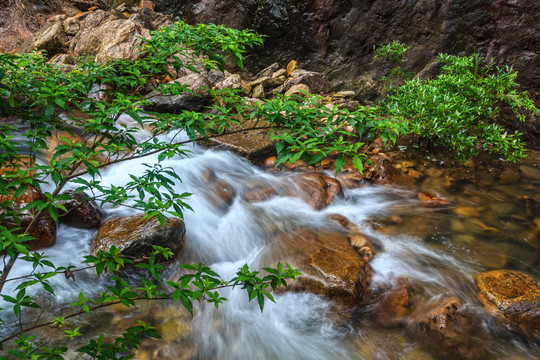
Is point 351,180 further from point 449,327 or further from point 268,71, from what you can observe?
point 268,71

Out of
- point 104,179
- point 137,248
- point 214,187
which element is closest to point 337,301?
point 137,248

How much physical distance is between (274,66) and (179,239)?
9.45 m

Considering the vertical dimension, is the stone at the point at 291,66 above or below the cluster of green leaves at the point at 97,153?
above

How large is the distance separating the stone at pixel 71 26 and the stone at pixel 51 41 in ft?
0.52

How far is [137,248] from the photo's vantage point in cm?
368

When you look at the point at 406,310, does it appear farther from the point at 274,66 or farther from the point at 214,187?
the point at 274,66

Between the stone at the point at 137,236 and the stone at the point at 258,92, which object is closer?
the stone at the point at 137,236

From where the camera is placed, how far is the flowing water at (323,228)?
3281 millimetres

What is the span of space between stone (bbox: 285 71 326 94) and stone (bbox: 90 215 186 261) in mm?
7127

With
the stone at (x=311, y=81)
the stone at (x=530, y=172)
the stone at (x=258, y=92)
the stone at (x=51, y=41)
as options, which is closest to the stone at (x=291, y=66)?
the stone at (x=311, y=81)

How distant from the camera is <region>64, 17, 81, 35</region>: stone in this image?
1163cm

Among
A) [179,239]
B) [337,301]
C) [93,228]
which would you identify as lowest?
[337,301]

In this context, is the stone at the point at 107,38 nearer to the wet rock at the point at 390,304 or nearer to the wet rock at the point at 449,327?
the wet rock at the point at 390,304

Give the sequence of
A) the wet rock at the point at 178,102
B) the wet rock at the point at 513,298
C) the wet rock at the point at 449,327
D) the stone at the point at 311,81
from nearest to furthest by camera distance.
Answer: the wet rock at the point at 449,327 < the wet rock at the point at 513,298 < the wet rock at the point at 178,102 < the stone at the point at 311,81
